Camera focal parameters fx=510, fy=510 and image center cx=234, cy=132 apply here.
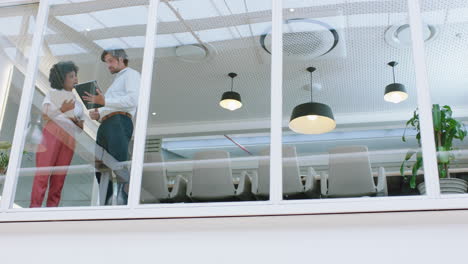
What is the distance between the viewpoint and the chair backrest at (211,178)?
377cm

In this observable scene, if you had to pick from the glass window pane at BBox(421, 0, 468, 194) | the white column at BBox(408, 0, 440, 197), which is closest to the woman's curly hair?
the white column at BBox(408, 0, 440, 197)

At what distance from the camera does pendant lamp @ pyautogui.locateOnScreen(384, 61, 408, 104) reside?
5.41m

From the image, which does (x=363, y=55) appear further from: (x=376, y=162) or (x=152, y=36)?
(x=152, y=36)

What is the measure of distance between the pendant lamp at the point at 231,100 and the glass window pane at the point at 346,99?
0.94 metres

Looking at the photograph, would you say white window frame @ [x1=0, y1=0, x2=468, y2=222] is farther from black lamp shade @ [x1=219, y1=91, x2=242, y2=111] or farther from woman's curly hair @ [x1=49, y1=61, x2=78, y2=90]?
black lamp shade @ [x1=219, y1=91, x2=242, y2=111]

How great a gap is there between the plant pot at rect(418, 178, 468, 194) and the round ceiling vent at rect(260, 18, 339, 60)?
1.83 meters

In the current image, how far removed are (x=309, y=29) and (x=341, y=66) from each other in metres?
1.27

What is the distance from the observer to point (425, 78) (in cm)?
324

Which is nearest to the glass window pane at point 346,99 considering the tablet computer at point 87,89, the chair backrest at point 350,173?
the chair backrest at point 350,173

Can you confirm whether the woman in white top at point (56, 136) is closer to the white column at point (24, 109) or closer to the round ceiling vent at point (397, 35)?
the white column at point (24, 109)

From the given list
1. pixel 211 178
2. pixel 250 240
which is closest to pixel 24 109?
pixel 211 178

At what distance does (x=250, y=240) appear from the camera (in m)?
3.16

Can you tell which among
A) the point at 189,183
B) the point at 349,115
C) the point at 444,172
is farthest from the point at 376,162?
the point at 349,115

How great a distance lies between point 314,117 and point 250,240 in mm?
3008
